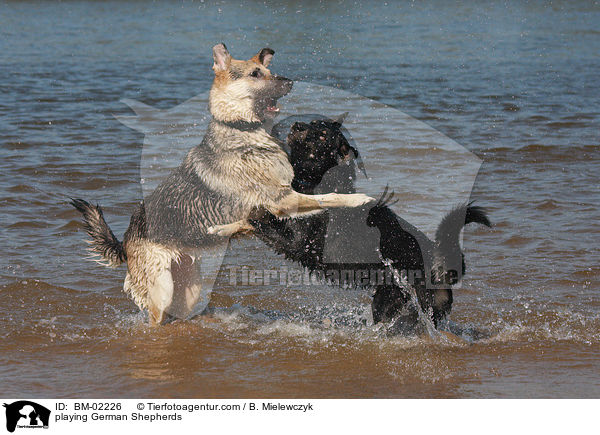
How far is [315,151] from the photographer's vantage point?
17.7 ft

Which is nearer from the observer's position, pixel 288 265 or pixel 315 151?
pixel 315 151

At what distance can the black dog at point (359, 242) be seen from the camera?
5164mm

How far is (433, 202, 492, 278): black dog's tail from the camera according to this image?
500 centimetres

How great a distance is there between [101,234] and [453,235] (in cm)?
273

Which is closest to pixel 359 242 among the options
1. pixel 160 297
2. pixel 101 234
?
pixel 160 297

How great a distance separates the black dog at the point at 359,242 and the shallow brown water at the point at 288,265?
350mm

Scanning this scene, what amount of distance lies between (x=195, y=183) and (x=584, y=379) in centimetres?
306

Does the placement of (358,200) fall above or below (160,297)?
above

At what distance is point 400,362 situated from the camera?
16.7ft

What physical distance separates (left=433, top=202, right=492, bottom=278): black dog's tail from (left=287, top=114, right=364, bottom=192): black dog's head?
3.01 feet

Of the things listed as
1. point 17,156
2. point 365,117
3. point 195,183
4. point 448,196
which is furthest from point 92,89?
point 195,183

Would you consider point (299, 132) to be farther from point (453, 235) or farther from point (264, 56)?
point (453, 235)
